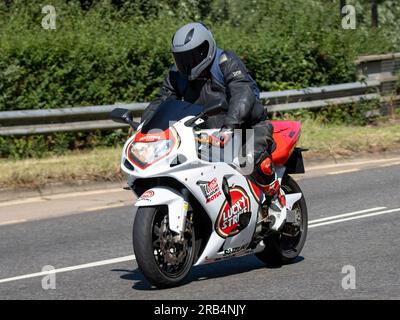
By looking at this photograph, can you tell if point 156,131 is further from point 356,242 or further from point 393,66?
point 393,66

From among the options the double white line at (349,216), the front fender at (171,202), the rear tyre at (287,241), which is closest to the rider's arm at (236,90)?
the front fender at (171,202)

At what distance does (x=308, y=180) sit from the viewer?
48.6ft

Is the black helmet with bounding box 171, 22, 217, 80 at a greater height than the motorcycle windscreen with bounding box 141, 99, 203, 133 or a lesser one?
greater

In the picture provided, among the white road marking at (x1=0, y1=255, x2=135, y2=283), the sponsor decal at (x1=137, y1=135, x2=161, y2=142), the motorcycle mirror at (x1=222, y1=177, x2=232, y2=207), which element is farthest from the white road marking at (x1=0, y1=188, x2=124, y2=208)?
the sponsor decal at (x1=137, y1=135, x2=161, y2=142)

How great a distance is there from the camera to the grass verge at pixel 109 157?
13.8m

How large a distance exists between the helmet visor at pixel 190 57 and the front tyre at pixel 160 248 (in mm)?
1163

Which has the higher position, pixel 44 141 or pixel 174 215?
pixel 174 215

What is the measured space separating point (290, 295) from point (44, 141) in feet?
29.6

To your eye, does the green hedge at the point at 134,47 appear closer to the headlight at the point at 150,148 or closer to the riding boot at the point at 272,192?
the riding boot at the point at 272,192

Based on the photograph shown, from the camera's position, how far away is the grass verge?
13812 millimetres

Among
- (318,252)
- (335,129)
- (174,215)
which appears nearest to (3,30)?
(335,129)

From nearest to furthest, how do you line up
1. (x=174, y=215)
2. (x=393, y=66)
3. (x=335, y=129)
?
(x=174, y=215), (x=335, y=129), (x=393, y=66)

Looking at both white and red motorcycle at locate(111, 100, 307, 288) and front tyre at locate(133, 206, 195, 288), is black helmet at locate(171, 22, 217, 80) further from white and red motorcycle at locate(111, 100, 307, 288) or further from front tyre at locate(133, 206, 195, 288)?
front tyre at locate(133, 206, 195, 288)

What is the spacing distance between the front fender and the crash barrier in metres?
7.89
